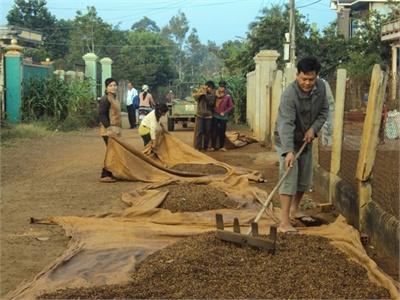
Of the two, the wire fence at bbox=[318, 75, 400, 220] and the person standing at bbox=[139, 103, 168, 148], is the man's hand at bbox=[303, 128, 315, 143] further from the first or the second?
the person standing at bbox=[139, 103, 168, 148]

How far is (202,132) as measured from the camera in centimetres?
1520

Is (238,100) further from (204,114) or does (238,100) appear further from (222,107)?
(204,114)

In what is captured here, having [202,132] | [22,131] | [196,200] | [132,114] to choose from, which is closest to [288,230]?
[196,200]

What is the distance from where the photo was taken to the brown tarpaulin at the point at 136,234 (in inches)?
183

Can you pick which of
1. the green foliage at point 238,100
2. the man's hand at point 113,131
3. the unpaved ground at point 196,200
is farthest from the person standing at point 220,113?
the green foliage at point 238,100

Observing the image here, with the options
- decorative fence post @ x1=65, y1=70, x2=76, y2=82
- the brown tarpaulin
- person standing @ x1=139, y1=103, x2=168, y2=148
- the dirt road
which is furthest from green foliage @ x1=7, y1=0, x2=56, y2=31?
the brown tarpaulin

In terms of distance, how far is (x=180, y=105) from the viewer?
2350 centimetres

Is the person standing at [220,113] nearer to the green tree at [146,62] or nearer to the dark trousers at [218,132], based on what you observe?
the dark trousers at [218,132]

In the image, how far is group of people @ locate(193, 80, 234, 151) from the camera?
1513 centimetres

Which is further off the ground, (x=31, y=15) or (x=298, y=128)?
(x=31, y=15)

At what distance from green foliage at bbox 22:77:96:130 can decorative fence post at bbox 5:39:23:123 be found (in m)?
0.42

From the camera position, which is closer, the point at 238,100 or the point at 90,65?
the point at 238,100

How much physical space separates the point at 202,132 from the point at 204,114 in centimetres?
42

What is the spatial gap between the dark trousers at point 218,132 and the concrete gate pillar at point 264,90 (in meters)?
1.29
